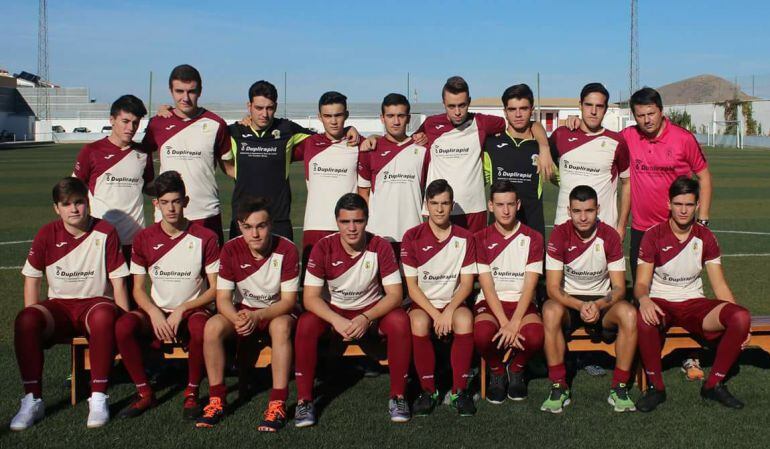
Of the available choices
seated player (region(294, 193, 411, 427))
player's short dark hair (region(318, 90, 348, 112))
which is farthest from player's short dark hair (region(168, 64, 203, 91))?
seated player (region(294, 193, 411, 427))

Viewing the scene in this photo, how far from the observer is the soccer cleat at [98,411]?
4152mm

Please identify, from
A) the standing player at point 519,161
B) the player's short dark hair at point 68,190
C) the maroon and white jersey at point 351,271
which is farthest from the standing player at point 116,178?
the standing player at point 519,161

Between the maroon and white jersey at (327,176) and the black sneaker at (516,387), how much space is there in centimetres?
168

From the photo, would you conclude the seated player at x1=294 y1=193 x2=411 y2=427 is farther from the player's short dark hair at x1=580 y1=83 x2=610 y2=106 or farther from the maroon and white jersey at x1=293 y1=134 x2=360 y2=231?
the player's short dark hair at x1=580 y1=83 x2=610 y2=106

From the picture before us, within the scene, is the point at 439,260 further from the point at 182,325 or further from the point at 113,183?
the point at 113,183

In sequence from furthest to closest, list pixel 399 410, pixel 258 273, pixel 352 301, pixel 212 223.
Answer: pixel 212 223, pixel 352 301, pixel 258 273, pixel 399 410

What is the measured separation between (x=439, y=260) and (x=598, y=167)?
1.46m

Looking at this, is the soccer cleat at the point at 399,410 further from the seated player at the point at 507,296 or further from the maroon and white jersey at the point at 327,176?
the maroon and white jersey at the point at 327,176

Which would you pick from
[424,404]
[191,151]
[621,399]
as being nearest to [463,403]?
[424,404]

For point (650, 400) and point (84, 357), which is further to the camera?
point (84, 357)

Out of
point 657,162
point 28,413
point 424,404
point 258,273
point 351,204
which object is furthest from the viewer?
point 657,162

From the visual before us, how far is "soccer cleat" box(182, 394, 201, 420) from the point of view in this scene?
425cm

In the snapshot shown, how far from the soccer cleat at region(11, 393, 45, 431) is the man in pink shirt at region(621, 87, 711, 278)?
3.98 metres

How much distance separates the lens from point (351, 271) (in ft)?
15.3
